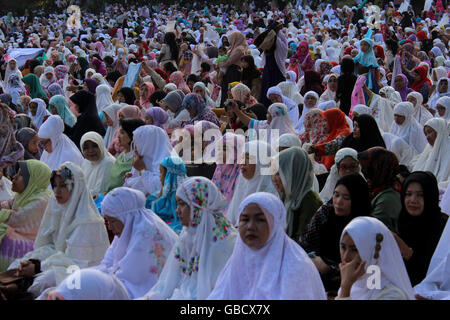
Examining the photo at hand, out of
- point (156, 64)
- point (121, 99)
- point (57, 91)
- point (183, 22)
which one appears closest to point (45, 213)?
point (121, 99)

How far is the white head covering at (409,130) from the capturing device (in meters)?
6.82

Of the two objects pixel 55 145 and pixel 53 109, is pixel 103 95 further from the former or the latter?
pixel 55 145

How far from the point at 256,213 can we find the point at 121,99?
5.25 meters

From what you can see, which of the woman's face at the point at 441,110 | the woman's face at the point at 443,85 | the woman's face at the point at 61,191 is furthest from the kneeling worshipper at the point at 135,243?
the woman's face at the point at 443,85

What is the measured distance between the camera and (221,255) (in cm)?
348

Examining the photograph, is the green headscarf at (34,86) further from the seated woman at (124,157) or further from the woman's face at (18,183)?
the woman's face at (18,183)

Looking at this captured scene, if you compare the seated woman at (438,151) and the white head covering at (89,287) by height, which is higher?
the seated woman at (438,151)

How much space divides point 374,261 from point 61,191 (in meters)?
2.00

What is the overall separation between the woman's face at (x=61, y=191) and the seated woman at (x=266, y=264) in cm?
138

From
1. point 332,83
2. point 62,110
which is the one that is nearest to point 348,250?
point 62,110

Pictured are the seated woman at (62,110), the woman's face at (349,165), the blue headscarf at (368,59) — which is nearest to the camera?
the woman's face at (349,165)

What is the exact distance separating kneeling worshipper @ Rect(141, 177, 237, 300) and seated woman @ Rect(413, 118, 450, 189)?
2799 mm

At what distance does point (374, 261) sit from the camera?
2.91 metres
